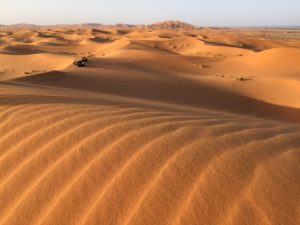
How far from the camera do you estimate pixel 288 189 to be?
200cm

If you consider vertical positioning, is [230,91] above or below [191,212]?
below

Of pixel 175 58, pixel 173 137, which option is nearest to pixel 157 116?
pixel 173 137

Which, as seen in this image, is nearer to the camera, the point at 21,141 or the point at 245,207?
the point at 245,207

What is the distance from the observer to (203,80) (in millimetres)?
12164

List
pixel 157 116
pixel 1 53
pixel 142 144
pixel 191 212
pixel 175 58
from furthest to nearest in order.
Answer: pixel 1 53, pixel 175 58, pixel 157 116, pixel 142 144, pixel 191 212

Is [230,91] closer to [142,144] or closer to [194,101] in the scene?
[194,101]

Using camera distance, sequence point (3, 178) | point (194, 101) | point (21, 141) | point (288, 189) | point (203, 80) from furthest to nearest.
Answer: point (203, 80)
point (194, 101)
point (21, 141)
point (3, 178)
point (288, 189)

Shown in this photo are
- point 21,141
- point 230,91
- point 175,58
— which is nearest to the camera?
point 21,141

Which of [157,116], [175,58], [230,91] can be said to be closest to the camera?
[157,116]

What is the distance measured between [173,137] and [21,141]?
1.10 metres

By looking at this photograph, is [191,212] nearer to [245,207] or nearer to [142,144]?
[245,207]

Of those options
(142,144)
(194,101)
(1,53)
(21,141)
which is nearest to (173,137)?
(142,144)

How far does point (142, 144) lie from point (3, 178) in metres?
0.87

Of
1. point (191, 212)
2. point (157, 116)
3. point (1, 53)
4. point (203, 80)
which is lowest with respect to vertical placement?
point (1, 53)
